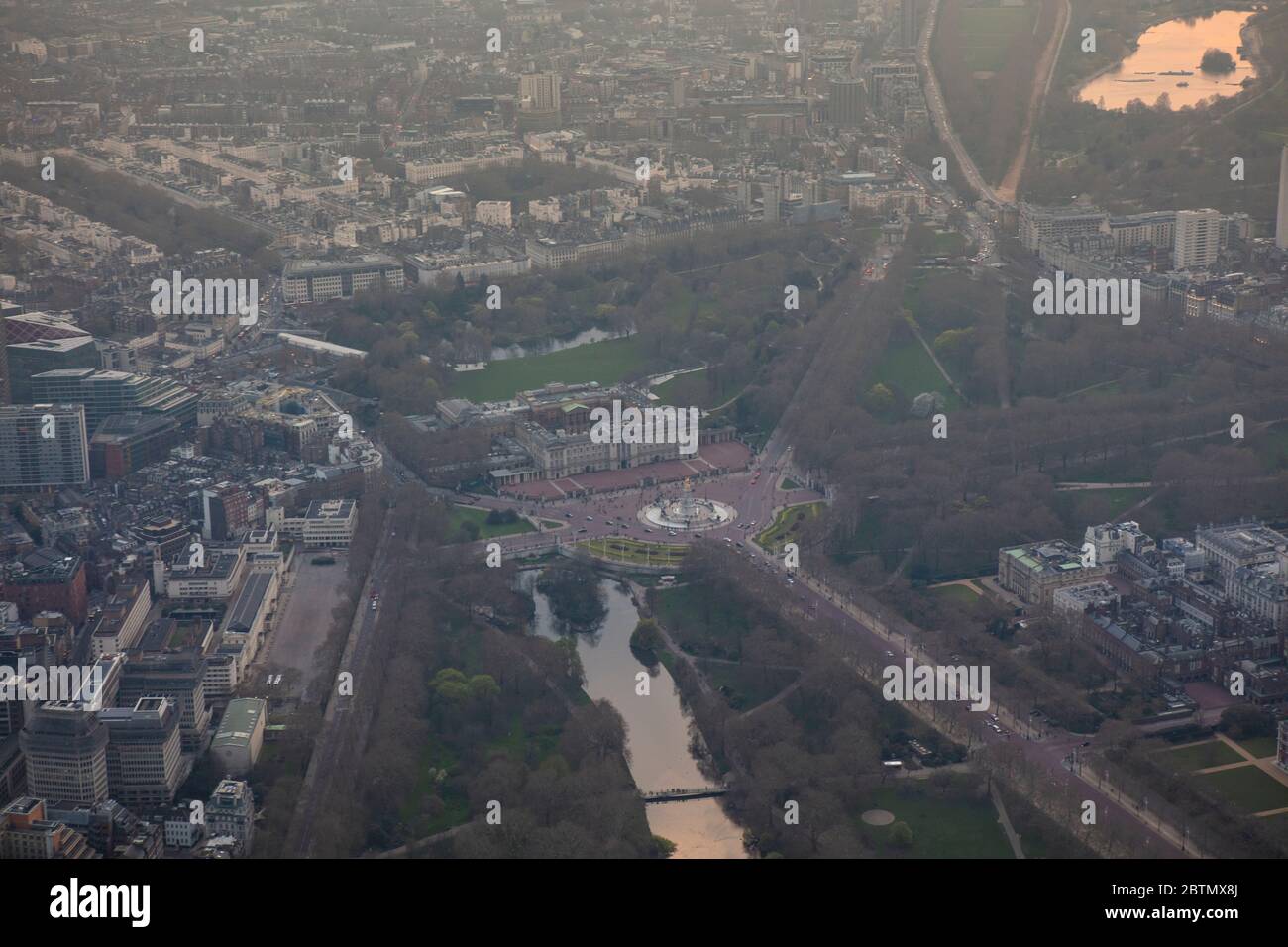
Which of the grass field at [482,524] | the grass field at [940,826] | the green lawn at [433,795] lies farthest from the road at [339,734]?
the grass field at [940,826]

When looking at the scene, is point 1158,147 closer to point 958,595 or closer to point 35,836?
point 958,595

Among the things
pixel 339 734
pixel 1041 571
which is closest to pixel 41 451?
pixel 339 734

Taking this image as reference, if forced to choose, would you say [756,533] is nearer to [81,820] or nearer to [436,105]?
[81,820]

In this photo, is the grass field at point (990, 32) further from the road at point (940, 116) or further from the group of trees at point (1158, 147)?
the group of trees at point (1158, 147)

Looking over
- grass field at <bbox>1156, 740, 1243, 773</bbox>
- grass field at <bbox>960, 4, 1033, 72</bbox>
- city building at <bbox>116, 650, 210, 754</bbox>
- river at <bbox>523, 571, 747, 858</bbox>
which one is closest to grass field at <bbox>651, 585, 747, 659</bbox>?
river at <bbox>523, 571, 747, 858</bbox>

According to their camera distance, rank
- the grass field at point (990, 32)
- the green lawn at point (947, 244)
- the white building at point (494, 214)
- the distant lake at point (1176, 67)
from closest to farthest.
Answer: the green lawn at point (947, 244) < the white building at point (494, 214) < the distant lake at point (1176, 67) < the grass field at point (990, 32)

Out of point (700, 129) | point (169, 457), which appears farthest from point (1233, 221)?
point (169, 457)
